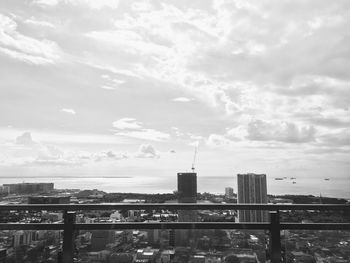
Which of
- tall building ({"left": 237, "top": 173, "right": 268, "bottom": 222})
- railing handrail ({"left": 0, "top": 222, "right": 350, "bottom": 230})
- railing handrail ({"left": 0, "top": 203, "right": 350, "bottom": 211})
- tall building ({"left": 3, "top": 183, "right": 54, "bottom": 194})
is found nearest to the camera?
railing handrail ({"left": 0, "top": 203, "right": 350, "bottom": 211})

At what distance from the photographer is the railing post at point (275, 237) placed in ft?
12.2

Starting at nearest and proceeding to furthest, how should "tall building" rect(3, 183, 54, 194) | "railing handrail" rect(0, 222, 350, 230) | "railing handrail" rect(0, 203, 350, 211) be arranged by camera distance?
1. "railing handrail" rect(0, 203, 350, 211)
2. "railing handrail" rect(0, 222, 350, 230)
3. "tall building" rect(3, 183, 54, 194)

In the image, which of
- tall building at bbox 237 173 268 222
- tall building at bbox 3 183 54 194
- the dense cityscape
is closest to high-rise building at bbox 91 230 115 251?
the dense cityscape

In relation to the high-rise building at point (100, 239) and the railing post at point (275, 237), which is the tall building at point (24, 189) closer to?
the high-rise building at point (100, 239)

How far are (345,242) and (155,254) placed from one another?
235 centimetres

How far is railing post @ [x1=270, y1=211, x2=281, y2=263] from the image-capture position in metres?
3.73

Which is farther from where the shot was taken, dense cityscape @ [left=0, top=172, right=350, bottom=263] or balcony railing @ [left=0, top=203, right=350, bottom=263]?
dense cityscape @ [left=0, top=172, right=350, bottom=263]

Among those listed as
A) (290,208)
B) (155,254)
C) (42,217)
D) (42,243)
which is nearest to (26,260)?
(42,243)

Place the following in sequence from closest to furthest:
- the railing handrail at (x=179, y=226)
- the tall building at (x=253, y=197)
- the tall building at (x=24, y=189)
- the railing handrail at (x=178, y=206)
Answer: the railing handrail at (x=178, y=206), the railing handrail at (x=179, y=226), the tall building at (x=253, y=197), the tall building at (x=24, y=189)

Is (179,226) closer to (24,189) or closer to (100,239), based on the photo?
(100,239)

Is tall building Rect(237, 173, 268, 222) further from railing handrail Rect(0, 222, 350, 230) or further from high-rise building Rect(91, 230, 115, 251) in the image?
high-rise building Rect(91, 230, 115, 251)

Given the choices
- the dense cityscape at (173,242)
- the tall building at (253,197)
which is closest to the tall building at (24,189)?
the dense cityscape at (173,242)

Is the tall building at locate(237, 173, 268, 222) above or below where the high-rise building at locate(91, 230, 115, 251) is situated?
above

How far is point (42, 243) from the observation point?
3.78 meters
